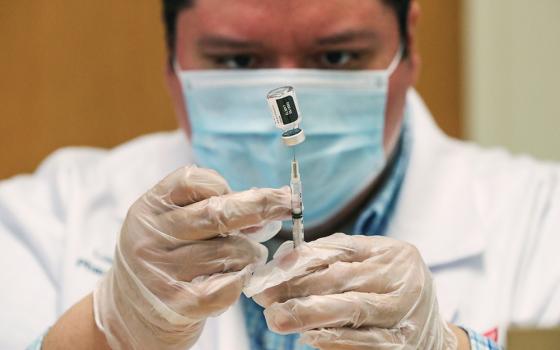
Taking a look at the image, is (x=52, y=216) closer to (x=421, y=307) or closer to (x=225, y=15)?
(x=225, y=15)

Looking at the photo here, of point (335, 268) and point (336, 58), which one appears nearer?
point (335, 268)

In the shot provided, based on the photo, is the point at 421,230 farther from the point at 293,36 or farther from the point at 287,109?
the point at 287,109

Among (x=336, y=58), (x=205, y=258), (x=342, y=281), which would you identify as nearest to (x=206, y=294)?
(x=205, y=258)

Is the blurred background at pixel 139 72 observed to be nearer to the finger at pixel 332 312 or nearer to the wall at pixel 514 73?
the wall at pixel 514 73

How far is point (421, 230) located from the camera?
1215 millimetres

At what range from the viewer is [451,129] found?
191cm

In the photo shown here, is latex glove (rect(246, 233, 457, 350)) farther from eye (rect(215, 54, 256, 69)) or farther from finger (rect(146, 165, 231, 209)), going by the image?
eye (rect(215, 54, 256, 69))

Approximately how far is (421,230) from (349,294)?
46 centimetres

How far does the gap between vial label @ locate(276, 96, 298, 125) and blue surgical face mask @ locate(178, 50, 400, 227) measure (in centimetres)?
33

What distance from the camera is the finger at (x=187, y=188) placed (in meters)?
0.81

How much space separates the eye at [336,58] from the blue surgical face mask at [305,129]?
22 mm

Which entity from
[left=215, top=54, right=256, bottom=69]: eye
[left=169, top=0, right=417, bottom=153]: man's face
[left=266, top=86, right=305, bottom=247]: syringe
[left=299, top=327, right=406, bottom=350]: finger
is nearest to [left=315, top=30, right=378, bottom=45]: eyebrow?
[left=169, top=0, right=417, bottom=153]: man's face

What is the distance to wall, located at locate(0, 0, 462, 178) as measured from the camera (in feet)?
5.92

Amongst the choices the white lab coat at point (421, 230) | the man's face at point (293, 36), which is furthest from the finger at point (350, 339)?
the man's face at point (293, 36)
